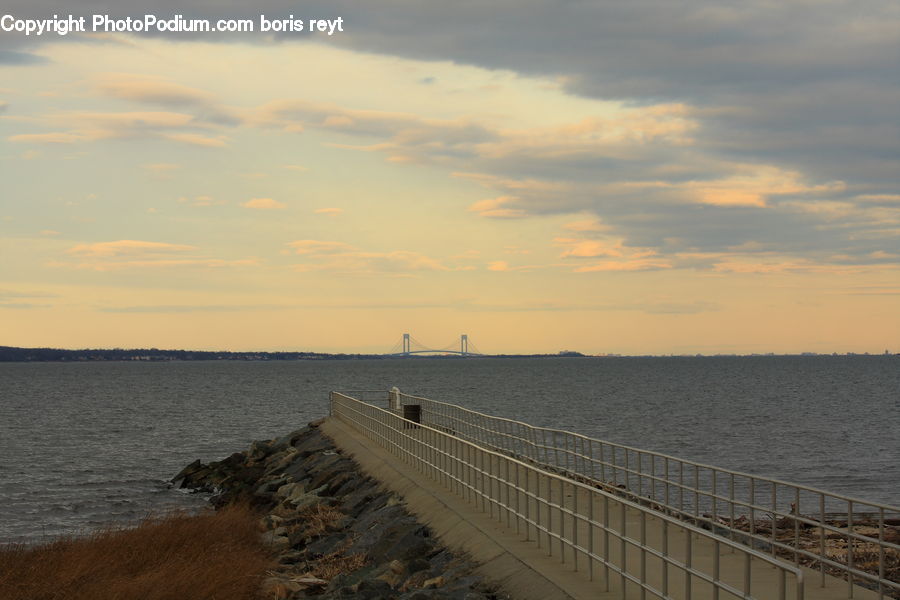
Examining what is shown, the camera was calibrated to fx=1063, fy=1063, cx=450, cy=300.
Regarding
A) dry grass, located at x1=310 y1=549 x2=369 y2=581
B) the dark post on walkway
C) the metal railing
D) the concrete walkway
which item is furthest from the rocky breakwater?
the dark post on walkway

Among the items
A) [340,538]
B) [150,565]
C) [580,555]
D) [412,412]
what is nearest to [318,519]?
Answer: [340,538]

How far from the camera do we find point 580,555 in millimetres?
13273

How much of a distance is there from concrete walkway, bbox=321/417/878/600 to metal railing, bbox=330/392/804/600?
0.02m

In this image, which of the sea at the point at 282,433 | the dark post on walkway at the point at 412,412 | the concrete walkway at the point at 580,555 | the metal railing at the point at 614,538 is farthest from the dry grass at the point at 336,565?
the dark post on walkway at the point at 412,412

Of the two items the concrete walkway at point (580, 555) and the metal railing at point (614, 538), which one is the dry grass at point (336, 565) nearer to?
the concrete walkway at point (580, 555)

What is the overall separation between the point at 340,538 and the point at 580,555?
8.48 m

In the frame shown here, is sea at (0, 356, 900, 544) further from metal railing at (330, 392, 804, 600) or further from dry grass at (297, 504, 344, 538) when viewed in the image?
metal railing at (330, 392, 804, 600)

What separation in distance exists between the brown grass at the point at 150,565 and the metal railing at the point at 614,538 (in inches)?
155

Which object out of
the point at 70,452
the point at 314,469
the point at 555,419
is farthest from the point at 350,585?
the point at 555,419

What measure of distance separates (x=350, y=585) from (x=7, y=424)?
216 feet

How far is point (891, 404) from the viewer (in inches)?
3656

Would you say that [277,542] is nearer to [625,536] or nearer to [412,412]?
[625,536]

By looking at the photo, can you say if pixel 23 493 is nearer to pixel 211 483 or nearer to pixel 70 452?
pixel 211 483

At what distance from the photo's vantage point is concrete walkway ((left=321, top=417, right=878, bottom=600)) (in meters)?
11.6
